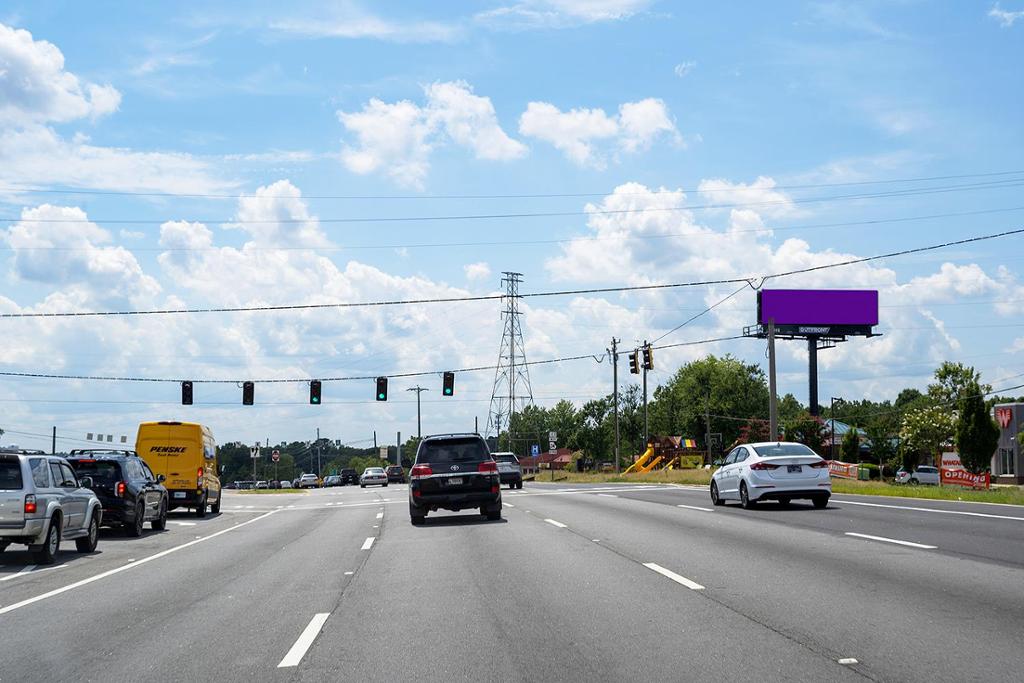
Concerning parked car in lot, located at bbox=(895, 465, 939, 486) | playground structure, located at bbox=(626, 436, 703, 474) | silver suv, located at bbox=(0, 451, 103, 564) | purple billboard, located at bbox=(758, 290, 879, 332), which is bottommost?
parked car in lot, located at bbox=(895, 465, 939, 486)

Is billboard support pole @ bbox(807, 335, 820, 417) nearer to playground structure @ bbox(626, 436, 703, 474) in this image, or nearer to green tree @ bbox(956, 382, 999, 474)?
playground structure @ bbox(626, 436, 703, 474)

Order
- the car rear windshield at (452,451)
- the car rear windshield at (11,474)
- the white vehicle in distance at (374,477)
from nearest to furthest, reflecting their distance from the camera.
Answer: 1. the car rear windshield at (11,474)
2. the car rear windshield at (452,451)
3. the white vehicle in distance at (374,477)

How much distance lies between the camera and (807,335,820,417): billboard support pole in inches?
4496

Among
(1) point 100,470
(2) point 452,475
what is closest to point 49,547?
(1) point 100,470

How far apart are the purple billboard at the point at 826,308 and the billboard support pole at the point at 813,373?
2.71 meters

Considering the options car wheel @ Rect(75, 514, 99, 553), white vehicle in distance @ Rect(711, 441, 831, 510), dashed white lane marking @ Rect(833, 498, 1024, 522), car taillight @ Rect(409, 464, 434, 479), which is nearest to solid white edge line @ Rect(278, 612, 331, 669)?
car wheel @ Rect(75, 514, 99, 553)

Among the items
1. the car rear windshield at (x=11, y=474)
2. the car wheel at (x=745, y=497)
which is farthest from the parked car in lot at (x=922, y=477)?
the car rear windshield at (x=11, y=474)

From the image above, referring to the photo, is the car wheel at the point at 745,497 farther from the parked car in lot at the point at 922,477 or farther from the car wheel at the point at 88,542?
the parked car in lot at the point at 922,477

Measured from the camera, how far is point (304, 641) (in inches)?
343

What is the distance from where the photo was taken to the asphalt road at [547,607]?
295 inches

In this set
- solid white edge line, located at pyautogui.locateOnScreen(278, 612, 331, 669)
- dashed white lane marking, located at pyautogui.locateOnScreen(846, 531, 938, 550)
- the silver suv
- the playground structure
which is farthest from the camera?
the playground structure

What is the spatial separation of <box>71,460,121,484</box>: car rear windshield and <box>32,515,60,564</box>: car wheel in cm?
584

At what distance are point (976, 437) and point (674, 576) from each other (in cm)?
4858

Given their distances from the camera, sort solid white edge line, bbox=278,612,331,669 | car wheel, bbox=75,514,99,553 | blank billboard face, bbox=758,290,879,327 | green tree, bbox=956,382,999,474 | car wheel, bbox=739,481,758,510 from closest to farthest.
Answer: solid white edge line, bbox=278,612,331,669
car wheel, bbox=75,514,99,553
car wheel, bbox=739,481,758,510
green tree, bbox=956,382,999,474
blank billboard face, bbox=758,290,879,327
